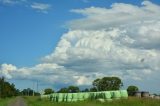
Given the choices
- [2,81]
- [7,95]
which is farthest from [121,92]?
[7,95]

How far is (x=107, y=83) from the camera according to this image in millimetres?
116750

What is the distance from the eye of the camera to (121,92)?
50188 millimetres

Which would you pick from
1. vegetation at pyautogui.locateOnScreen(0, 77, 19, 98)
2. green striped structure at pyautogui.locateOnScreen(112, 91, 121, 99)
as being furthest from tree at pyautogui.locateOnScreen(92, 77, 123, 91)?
green striped structure at pyautogui.locateOnScreen(112, 91, 121, 99)

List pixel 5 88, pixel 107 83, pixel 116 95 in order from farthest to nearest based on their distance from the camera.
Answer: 1. pixel 5 88
2. pixel 107 83
3. pixel 116 95

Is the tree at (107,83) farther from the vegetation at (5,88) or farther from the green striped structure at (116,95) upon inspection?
the green striped structure at (116,95)

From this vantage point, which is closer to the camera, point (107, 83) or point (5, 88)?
point (107, 83)

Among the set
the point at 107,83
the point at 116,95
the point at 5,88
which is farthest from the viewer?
the point at 5,88

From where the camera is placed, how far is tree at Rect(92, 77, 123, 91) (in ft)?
375

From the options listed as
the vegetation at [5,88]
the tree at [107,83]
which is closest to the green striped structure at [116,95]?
the tree at [107,83]

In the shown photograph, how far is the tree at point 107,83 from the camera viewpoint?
114250mm

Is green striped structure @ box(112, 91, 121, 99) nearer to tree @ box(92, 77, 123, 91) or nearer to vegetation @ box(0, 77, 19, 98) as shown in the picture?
tree @ box(92, 77, 123, 91)

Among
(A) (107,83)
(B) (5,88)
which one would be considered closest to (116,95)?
(A) (107,83)

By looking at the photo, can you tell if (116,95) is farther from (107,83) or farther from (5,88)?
(5,88)

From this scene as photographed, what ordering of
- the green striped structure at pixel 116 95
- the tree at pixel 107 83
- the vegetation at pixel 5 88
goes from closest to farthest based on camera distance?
the green striped structure at pixel 116 95, the tree at pixel 107 83, the vegetation at pixel 5 88
